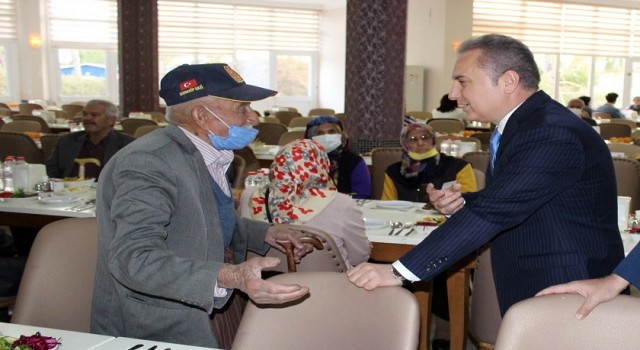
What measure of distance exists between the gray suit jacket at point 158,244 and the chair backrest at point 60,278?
1.24 feet

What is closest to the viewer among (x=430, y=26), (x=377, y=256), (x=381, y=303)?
(x=381, y=303)

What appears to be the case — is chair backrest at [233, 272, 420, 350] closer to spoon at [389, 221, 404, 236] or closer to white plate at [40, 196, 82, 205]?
spoon at [389, 221, 404, 236]

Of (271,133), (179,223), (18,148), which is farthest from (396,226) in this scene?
(271,133)

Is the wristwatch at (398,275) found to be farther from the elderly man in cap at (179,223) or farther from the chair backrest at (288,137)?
the chair backrest at (288,137)

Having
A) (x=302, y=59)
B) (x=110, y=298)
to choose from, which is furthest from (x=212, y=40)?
(x=110, y=298)

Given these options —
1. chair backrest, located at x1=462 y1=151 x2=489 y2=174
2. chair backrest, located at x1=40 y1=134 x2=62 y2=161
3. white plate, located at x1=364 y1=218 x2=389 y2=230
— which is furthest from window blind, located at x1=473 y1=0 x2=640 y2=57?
white plate, located at x1=364 y1=218 x2=389 y2=230

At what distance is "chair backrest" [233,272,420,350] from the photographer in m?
2.05

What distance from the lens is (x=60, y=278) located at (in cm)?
263

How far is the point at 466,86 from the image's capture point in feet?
7.29

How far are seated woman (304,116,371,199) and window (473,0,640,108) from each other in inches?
463

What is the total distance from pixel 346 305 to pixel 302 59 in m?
16.9

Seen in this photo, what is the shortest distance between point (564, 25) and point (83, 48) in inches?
428

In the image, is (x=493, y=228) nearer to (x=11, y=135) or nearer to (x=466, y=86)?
(x=466, y=86)

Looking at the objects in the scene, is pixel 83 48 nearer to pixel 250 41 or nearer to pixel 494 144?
pixel 250 41
